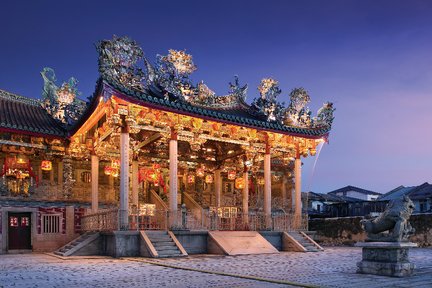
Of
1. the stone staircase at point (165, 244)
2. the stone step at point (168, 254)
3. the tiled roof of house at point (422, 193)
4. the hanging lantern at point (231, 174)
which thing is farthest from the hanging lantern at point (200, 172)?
the tiled roof of house at point (422, 193)

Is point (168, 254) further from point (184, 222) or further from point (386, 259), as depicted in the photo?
point (386, 259)

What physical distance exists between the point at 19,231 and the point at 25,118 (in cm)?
641

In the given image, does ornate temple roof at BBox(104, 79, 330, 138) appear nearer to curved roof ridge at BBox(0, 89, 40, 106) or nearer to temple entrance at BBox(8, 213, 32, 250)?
temple entrance at BBox(8, 213, 32, 250)

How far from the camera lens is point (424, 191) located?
144 ft

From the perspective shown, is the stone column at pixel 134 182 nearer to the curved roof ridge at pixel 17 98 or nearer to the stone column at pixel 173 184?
the stone column at pixel 173 184

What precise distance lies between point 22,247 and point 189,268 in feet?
40.5

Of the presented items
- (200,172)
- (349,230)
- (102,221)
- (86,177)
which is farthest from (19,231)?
(349,230)

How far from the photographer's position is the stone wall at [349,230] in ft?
85.2

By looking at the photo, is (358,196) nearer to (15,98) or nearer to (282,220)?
(282,220)

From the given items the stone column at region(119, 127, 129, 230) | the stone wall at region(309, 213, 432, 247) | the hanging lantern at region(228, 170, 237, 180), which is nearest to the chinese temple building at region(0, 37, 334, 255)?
the stone column at region(119, 127, 129, 230)

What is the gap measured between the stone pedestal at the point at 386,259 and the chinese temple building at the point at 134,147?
8.99 m

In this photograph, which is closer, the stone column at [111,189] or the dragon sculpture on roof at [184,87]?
the dragon sculpture on roof at [184,87]

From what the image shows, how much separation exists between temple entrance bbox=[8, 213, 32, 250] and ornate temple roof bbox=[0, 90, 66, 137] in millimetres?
4234

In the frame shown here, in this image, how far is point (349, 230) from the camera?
29.8m
